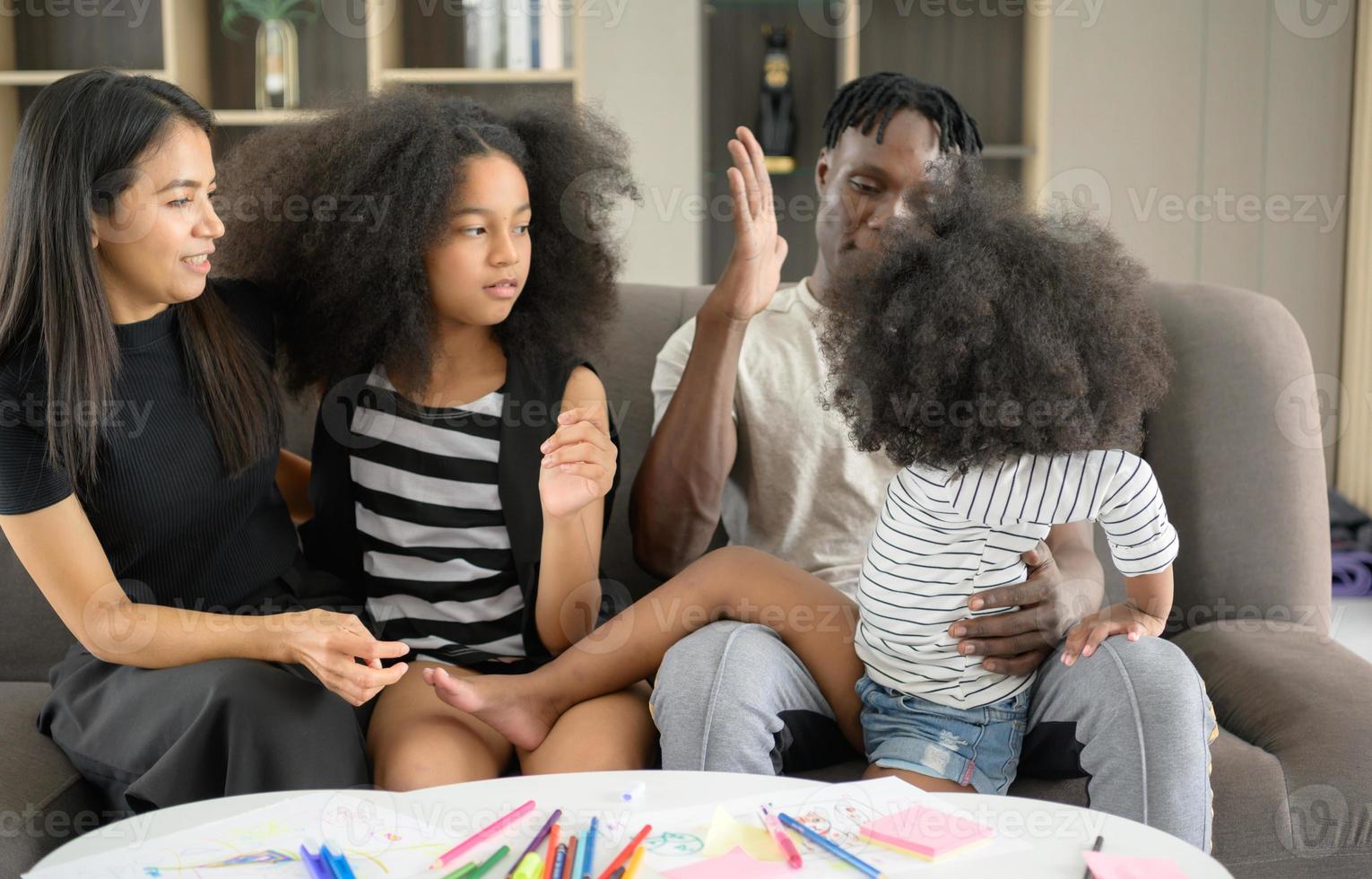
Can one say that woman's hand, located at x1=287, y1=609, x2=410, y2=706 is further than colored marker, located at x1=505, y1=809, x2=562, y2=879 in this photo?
Yes

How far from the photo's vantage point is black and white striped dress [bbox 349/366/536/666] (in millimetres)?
1510

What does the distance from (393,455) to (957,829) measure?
88cm

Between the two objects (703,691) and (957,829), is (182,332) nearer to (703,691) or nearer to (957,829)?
(703,691)

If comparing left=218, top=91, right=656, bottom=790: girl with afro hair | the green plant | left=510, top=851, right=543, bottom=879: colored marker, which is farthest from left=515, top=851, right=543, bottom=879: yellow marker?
the green plant

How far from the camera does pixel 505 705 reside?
135 centimetres

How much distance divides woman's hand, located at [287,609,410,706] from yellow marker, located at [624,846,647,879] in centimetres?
38

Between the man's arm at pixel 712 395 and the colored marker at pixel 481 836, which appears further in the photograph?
the man's arm at pixel 712 395

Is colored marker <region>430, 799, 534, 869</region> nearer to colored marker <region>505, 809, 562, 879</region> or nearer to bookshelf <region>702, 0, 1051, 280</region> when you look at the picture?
colored marker <region>505, 809, 562, 879</region>

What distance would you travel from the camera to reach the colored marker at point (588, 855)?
2.84 ft
